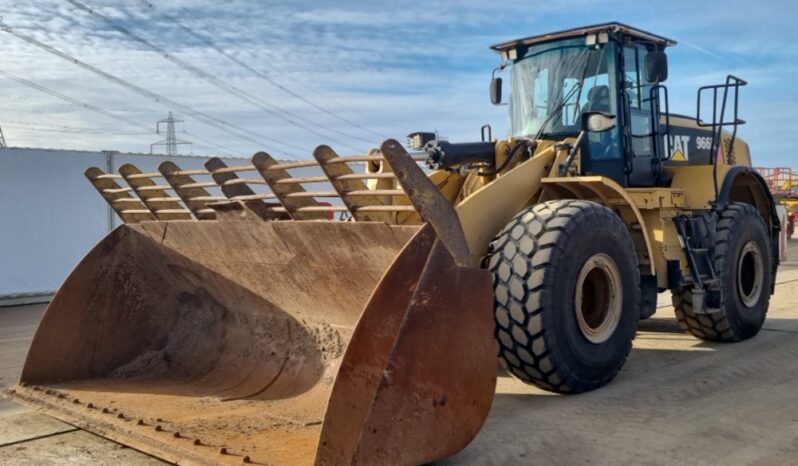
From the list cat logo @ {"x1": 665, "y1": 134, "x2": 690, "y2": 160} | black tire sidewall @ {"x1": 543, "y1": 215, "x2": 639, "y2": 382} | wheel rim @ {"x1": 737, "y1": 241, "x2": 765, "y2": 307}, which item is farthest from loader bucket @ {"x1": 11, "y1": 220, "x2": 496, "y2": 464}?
wheel rim @ {"x1": 737, "y1": 241, "x2": 765, "y2": 307}

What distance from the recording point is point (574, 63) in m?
6.71

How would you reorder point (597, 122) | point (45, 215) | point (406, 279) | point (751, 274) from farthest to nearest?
point (45, 215), point (751, 274), point (597, 122), point (406, 279)

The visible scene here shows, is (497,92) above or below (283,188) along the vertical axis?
above

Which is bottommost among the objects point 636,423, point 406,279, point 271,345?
point 636,423

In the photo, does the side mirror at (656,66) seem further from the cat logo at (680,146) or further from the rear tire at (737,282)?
the rear tire at (737,282)

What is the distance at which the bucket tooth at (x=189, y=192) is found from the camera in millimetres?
5145

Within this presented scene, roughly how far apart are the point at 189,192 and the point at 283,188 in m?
0.99

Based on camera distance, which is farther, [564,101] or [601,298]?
[564,101]

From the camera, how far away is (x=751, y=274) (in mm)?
7707

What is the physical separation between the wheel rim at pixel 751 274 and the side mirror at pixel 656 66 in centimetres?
193

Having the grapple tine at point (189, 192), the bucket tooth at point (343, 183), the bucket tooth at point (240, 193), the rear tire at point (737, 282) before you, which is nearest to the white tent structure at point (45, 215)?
the grapple tine at point (189, 192)

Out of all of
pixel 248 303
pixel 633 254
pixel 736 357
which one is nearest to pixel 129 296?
pixel 248 303

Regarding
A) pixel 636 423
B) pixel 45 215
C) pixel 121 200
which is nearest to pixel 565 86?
pixel 636 423

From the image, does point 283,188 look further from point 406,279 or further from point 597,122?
point 597,122
